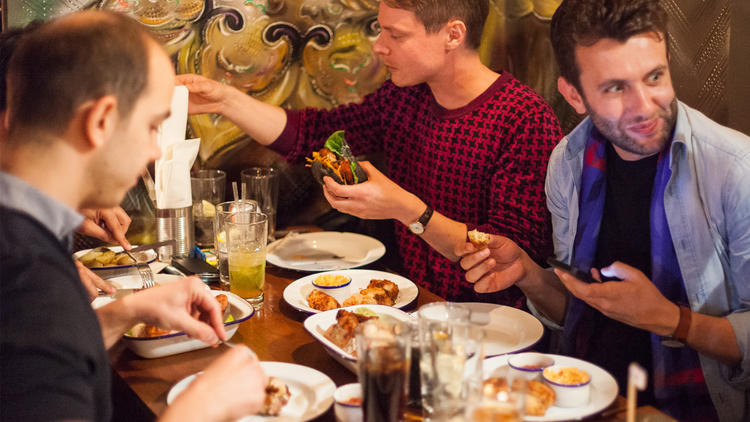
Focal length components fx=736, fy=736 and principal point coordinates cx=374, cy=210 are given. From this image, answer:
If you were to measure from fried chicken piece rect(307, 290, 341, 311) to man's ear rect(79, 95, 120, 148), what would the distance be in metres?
0.96

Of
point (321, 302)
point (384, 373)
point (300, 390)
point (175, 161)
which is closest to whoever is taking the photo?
point (384, 373)

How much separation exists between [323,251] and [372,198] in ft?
1.86

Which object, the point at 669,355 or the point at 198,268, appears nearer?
the point at 669,355

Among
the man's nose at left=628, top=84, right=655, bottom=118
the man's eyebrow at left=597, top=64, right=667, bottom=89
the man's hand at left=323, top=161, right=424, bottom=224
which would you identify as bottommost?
the man's hand at left=323, top=161, right=424, bottom=224

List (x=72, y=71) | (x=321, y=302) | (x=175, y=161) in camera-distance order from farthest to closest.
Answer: (x=175, y=161)
(x=321, y=302)
(x=72, y=71)

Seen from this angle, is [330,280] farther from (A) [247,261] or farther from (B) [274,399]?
(B) [274,399]

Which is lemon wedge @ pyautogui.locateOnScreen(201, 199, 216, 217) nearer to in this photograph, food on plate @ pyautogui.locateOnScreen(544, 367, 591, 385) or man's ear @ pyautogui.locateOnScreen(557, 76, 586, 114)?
man's ear @ pyautogui.locateOnScreen(557, 76, 586, 114)

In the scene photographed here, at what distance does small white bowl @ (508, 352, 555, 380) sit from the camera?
1535 millimetres

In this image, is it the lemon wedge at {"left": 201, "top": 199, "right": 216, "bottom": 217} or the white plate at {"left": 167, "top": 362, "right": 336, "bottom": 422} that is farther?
the lemon wedge at {"left": 201, "top": 199, "right": 216, "bottom": 217}

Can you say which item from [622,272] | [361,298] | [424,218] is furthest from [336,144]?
[622,272]

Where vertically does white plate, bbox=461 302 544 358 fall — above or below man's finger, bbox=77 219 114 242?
below

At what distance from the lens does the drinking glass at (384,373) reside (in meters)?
1.27

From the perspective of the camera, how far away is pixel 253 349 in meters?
1.85

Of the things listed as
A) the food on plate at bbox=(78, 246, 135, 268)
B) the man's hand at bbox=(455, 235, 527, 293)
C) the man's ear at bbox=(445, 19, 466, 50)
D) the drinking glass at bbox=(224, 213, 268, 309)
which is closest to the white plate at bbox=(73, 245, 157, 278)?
the food on plate at bbox=(78, 246, 135, 268)
